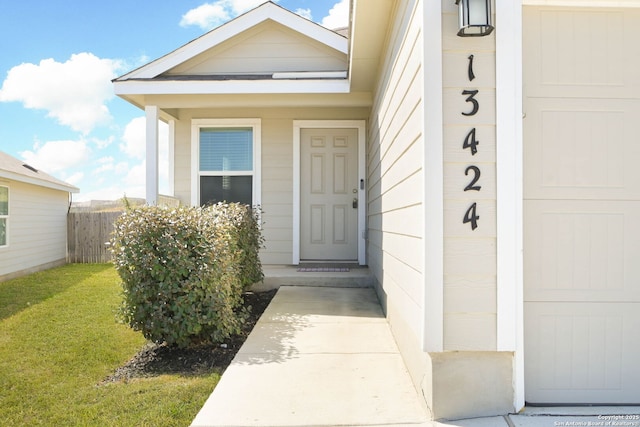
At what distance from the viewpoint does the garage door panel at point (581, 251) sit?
2.28 meters

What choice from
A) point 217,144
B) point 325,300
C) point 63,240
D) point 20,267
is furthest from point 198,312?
point 63,240

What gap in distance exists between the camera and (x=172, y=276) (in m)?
3.19

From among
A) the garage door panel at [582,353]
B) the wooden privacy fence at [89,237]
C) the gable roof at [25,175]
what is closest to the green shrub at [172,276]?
the garage door panel at [582,353]

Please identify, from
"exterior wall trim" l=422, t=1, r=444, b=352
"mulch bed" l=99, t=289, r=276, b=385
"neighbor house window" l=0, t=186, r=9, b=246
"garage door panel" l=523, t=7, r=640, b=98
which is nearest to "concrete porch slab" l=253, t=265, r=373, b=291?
"mulch bed" l=99, t=289, r=276, b=385

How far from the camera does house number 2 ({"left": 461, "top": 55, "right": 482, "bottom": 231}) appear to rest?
209 cm

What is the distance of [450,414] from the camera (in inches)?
82.7

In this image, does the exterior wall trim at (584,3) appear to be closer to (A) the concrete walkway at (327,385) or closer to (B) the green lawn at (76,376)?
(A) the concrete walkway at (327,385)

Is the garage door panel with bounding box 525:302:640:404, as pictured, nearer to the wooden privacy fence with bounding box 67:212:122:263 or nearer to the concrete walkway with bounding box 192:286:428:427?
the concrete walkway with bounding box 192:286:428:427

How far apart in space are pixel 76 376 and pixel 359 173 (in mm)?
4523

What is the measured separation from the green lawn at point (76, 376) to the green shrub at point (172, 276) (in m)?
0.39

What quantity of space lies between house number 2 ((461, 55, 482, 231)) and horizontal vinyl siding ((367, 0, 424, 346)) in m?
0.23

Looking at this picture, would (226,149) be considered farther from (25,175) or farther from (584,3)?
(584,3)

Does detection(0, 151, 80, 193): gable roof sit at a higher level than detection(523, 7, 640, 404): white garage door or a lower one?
higher

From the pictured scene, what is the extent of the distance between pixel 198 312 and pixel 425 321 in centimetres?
188
